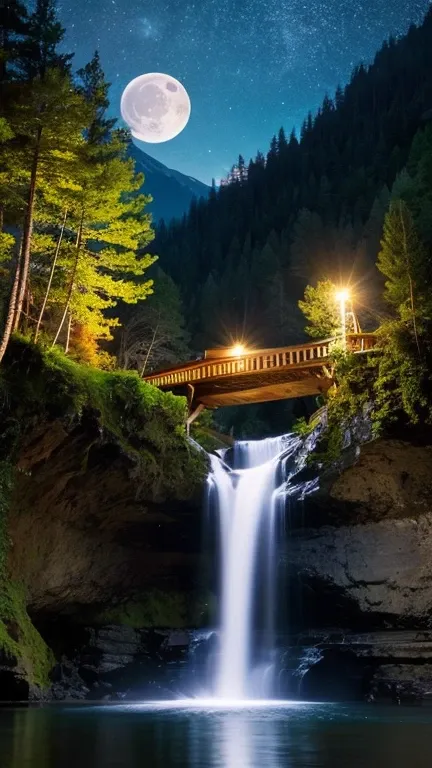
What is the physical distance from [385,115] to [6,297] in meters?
87.6

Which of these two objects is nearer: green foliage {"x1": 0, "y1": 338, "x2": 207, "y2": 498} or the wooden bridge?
green foliage {"x1": 0, "y1": 338, "x2": 207, "y2": 498}

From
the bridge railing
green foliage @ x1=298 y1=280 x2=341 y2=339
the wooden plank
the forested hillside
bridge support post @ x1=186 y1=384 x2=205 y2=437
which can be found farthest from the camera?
the forested hillside

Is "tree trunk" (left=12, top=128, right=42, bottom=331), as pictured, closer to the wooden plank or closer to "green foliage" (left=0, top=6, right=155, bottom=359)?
"green foliage" (left=0, top=6, right=155, bottom=359)

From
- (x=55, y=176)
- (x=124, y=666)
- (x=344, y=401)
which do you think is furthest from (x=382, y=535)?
(x=55, y=176)

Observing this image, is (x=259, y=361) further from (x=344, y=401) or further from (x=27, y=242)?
(x=27, y=242)

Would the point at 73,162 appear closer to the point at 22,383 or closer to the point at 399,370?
the point at 22,383

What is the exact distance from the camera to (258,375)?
83.8 feet

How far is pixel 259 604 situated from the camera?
2208 cm

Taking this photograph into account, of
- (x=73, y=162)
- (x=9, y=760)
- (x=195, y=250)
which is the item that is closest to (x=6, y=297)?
(x=73, y=162)

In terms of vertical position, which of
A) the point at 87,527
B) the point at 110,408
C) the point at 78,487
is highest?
the point at 110,408

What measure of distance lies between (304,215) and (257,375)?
48.7 m

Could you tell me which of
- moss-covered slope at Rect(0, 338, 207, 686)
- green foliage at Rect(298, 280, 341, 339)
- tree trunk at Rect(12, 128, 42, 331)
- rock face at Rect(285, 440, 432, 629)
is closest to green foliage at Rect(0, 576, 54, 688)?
moss-covered slope at Rect(0, 338, 207, 686)

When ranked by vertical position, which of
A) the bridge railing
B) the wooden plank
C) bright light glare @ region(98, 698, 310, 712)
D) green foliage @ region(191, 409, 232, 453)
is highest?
the bridge railing

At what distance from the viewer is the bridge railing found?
23719 millimetres
